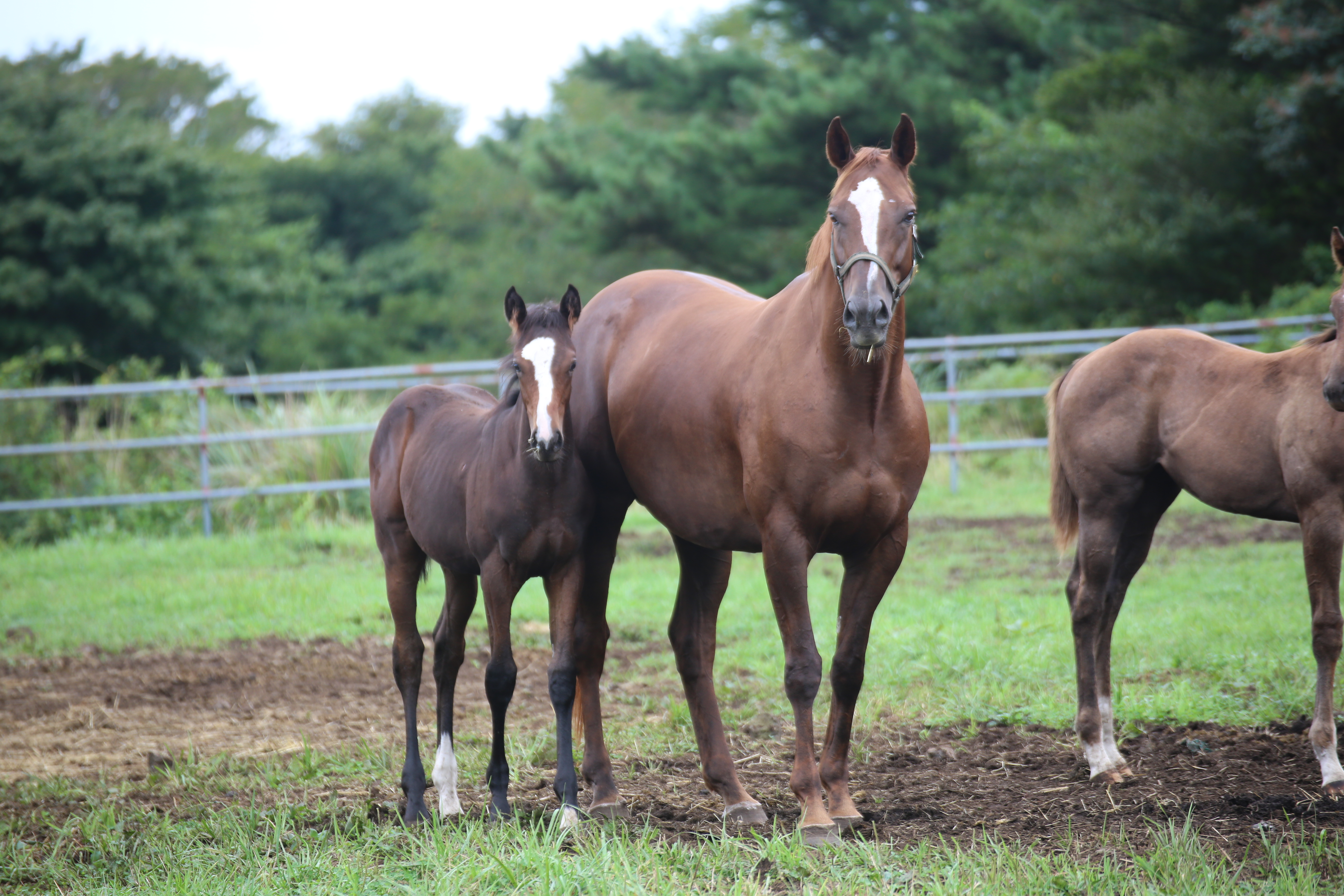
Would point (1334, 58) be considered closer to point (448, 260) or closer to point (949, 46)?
point (949, 46)

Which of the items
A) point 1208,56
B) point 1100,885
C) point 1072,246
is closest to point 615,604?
point 1100,885

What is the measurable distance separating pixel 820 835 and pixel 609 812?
0.84 metres

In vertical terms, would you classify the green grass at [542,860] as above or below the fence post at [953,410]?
below

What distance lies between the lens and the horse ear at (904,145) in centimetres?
365

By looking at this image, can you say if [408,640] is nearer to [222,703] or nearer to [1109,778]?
[222,703]

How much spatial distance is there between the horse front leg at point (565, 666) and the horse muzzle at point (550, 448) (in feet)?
1.67

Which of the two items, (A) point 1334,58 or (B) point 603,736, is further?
(A) point 1334,58

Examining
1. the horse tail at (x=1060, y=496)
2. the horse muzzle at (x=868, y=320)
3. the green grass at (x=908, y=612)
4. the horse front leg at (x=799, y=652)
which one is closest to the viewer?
the horse muzzle at (x=868, y=320)

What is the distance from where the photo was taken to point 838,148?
3752 mm

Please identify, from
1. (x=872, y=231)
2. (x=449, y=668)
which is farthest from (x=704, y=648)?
(x=872, y=231)

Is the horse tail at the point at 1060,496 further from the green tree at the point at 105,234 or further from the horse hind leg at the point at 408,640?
the green tree at the point at 105,234

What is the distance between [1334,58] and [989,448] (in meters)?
6.66

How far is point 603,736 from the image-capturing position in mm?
4688

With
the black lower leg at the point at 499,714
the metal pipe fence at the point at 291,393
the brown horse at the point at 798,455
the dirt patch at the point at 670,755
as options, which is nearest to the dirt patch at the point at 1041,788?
the dirt patch at the point at 670,755
